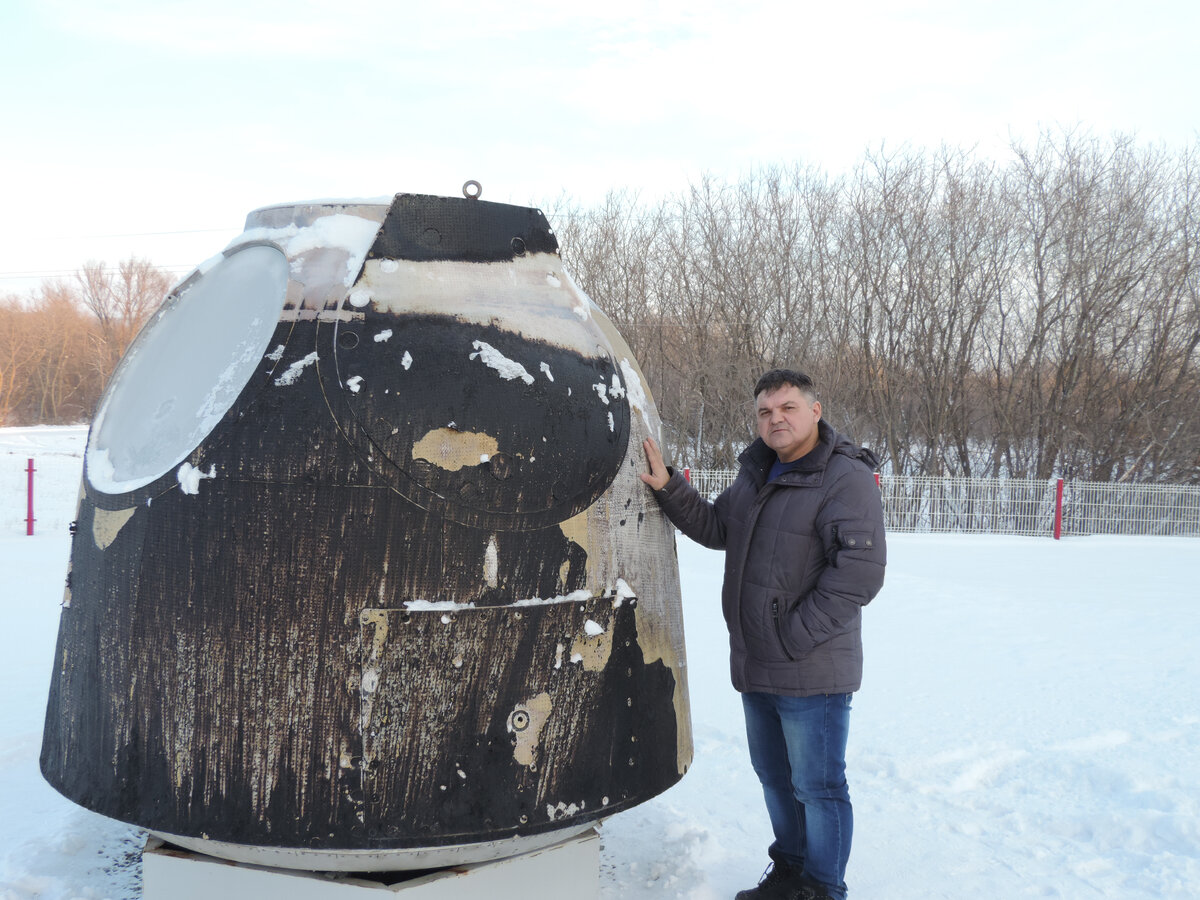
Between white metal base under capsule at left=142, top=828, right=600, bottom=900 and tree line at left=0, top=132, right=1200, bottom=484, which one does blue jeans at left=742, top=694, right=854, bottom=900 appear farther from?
tree line at left=0, top=132, right=1200, bottom=484

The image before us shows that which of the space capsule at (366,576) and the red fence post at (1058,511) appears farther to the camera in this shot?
the red fence post at (1058,511)

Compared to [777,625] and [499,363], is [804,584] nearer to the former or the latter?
[777,625]

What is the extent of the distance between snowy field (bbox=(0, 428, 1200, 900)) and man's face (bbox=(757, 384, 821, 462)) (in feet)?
5.30

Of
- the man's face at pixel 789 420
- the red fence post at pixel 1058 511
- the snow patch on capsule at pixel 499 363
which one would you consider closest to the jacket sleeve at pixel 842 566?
the man's face at pixel 789 420

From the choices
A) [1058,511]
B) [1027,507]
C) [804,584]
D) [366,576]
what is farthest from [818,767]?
[1027,507]

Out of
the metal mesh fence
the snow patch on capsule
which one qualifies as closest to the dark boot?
the snow patch on capsule

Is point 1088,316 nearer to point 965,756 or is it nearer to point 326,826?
point 965,756

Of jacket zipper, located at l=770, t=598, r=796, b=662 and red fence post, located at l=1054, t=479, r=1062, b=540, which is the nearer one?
jacket zipper, located at l=770, t=598, r=796, b=662

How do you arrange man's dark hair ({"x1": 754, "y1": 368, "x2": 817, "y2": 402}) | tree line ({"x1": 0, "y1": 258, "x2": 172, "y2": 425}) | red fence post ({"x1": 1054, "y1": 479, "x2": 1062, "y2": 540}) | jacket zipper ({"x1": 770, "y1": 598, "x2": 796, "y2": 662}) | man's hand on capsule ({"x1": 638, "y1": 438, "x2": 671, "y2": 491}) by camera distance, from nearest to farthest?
man's hand on capsule ({"x1": 638, "y1": 438, "x2": 671, "y2": 491}) → jacket zipper ({"x1": 770, "y1": 598, "x2": 796, "y2": 662}) → man's dark hair ({"x1": 754, "y1": 368, "x2": 817, "y2": 402}) → red fence post ({"x1": 1054, "y1": 479, "x2": 1062, "y2": 540}) → tree line ({"x1": 0, "y1": 258, "x2": 172, "y2": 425})

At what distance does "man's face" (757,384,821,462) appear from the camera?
3.02 metres

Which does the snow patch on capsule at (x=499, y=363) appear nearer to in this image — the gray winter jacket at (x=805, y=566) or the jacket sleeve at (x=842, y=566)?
the gray winter jacket at (x=805, y=566)

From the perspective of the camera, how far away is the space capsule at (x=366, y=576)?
2.16 metres

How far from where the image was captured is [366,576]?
218 cm

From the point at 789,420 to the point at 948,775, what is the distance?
2.38 m
